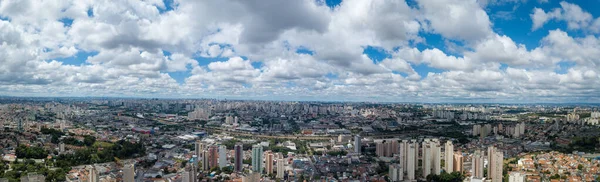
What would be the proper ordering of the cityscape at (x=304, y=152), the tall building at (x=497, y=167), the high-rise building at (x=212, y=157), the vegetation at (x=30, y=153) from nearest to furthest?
1. the tall building at (x=497, y=167)
2. the cityscape at (x=304, y=152)
3. the high-rise building at (x=212, y=157)
4. the vegetation at (x=30, y=153)

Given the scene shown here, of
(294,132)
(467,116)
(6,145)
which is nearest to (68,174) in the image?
(6,145)

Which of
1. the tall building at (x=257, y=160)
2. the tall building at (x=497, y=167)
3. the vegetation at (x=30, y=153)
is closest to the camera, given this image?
the tall building at (x=497, y=167)

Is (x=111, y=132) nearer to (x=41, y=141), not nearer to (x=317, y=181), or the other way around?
(x=41, y=141)

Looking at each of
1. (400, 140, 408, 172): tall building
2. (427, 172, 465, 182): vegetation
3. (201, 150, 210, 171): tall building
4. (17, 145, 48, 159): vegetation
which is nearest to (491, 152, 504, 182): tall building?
(427, 172, 465, 182): vegetation

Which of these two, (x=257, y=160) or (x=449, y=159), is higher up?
(x=449, y=159)

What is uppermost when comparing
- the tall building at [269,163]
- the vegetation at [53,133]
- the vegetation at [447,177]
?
the vegetation at [53,133]

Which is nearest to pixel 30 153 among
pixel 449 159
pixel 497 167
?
pixel 449 159

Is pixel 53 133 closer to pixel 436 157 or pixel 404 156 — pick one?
pixel 404 156

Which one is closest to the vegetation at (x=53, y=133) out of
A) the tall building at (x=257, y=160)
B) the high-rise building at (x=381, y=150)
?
the tall building at (x=257, y=160)

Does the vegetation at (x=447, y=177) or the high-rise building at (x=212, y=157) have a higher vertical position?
the high-rise building at (x=212, y=157)

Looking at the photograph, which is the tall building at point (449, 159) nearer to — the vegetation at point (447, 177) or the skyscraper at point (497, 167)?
the vegetation at point (447, 177)

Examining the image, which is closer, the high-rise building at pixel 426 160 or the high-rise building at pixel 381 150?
the high-rise building at pixel 426 160

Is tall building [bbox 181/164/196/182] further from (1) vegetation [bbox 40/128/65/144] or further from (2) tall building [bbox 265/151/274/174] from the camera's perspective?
(1) vegetation [bbox 40/128/65/144]
